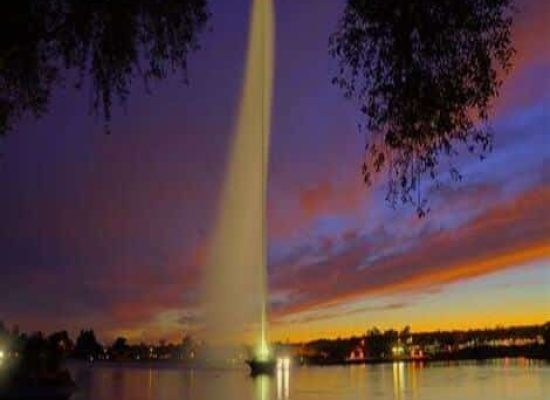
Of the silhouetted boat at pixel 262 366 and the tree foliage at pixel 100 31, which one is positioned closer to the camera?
the tree foliage at pixel 100 31

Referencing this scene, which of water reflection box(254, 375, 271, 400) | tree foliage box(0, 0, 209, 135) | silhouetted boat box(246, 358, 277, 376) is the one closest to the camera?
tree foliage box(0, 0, 209, 135)

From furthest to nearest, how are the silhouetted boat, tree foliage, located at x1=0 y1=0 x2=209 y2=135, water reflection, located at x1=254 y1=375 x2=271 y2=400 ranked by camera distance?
water reflection, located at x1=254 y1=375 x2=271 y2=400 < the silhouetted boat < tree foliage, located at x1=0 y1=0 x2=209 y2=135

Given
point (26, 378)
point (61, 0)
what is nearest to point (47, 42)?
point (61, 0)

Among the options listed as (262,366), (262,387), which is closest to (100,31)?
(262,366)

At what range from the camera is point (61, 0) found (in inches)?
370

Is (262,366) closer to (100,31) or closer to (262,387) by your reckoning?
(262,387)

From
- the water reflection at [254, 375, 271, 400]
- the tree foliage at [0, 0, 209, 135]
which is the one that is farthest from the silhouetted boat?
the tree foliage at [0, 0, 209, 135]

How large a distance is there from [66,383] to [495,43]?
59727 millimetres

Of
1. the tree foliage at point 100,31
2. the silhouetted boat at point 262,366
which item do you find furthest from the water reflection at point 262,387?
the tree foliage at point 100,31

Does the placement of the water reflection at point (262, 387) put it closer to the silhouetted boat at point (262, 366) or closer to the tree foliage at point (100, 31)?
the silhouetted boat at point (262, 366)

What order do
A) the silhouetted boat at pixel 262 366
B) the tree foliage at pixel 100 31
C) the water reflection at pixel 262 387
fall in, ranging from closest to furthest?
1. the tree foliage at pixel 100 31
2. the silhouetted boat at pixel 262 366
3. the water reflection at pixel 262 387

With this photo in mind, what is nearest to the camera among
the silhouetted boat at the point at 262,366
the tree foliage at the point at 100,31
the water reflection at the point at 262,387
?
the tree foliage at the point at 100,31

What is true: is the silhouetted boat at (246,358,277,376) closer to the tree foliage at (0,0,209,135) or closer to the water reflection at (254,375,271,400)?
the water reflection at (254,375,271,400)

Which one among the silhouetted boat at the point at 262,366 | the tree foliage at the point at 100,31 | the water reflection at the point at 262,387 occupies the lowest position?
the water reflection at the point at 262,387
